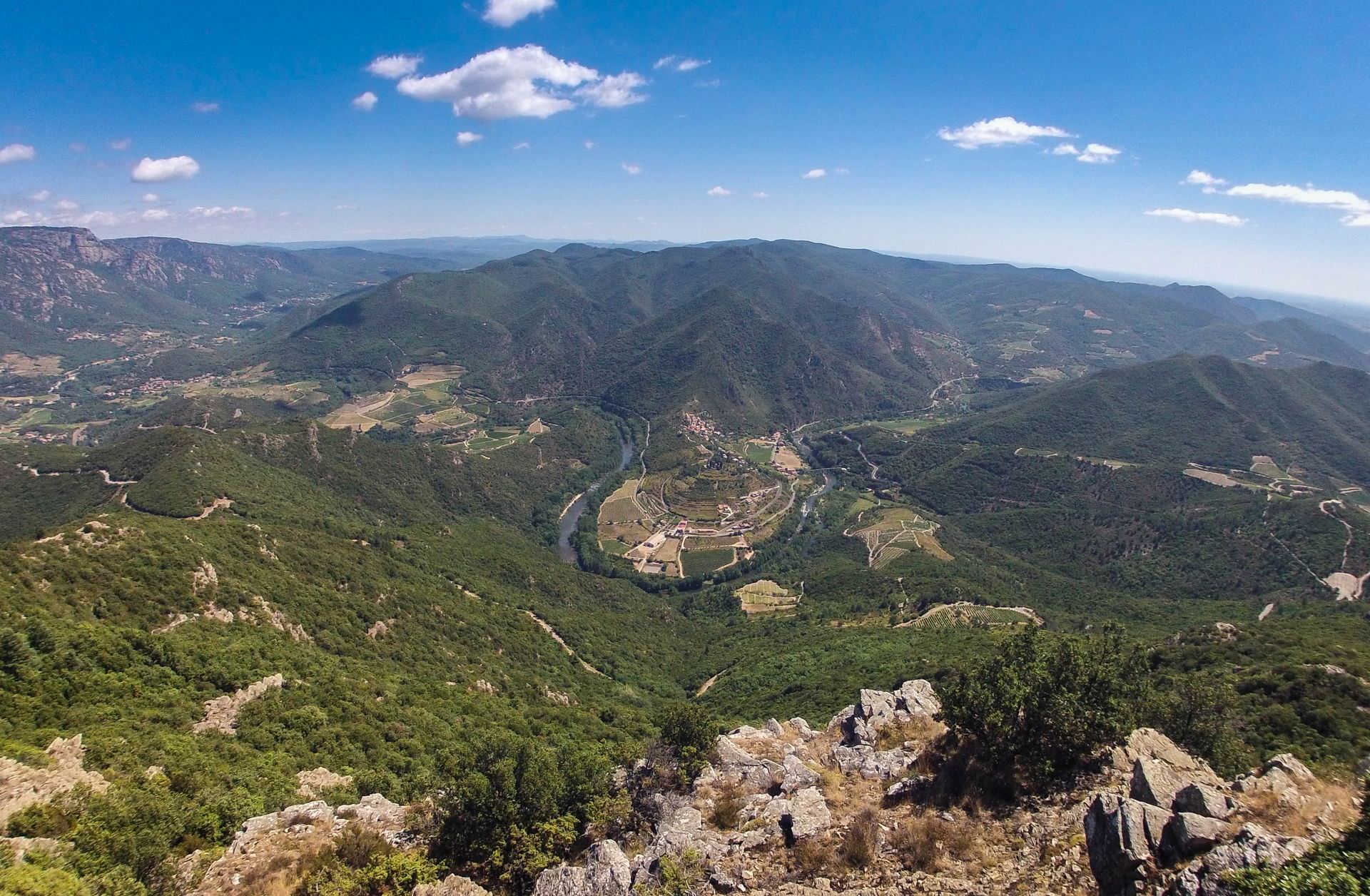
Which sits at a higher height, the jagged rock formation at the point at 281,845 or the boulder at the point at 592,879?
the boulder at the point at 592,879

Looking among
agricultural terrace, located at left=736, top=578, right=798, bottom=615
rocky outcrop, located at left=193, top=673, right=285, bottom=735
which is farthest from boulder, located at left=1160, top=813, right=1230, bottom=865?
agricultural terrace, located at left=736, top=578, right=798, bottom=615

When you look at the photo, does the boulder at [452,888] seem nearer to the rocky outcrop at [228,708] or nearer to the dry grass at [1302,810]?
the dry grass at [1302,810]

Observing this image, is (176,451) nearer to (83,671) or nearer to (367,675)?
(367,675)

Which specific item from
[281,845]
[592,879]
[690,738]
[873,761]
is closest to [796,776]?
[873,761]

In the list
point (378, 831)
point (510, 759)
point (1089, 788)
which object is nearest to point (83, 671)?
point (378, 831)

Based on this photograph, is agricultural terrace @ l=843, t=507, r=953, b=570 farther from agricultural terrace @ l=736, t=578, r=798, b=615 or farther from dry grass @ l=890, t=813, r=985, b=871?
dry grass @ l=890, t=813, r=985, b=871

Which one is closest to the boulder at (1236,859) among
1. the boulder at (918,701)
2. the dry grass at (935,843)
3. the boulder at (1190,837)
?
the boulder at (1190,837)
